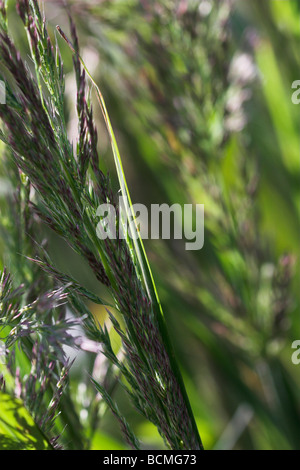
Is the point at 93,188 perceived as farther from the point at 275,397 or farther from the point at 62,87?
the point at 275,397

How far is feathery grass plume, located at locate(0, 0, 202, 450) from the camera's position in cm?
40

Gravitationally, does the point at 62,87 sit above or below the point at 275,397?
above

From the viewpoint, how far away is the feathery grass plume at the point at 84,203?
1.31ft

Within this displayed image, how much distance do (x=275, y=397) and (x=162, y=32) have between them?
22.0 inches

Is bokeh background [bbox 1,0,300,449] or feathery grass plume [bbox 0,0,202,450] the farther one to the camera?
bokeh background [bbox 1,0,300,449]

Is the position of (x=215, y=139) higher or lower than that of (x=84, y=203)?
higher

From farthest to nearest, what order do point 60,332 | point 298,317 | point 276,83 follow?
point 298,317 < point 276,83 < point 60,332

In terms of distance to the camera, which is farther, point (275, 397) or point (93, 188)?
point (275, 397)

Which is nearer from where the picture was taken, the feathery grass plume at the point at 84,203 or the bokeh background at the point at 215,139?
the feathery grass plume at the point at 84,203

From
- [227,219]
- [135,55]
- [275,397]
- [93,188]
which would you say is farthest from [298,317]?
[93,188]

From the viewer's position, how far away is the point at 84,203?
0.43 metres

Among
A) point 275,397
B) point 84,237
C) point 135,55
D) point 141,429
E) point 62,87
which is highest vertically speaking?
point 135,55

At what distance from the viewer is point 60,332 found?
371 millimetres

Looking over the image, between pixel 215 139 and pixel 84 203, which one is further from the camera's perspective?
pixel 215 139
